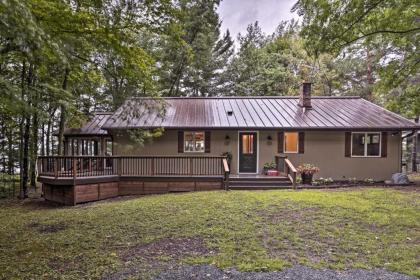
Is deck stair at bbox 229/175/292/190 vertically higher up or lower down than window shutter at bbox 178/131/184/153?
lower down

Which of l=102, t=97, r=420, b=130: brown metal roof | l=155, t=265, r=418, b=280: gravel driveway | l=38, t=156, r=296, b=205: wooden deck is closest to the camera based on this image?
l=155, t=265, r=418, b=280: gravel driveway

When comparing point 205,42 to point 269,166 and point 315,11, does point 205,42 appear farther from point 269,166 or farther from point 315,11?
point 315,11

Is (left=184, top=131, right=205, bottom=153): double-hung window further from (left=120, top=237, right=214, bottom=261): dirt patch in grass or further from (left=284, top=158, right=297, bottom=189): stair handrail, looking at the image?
(left=120, top=237, right=214, bottom=261): dirt patch in grass

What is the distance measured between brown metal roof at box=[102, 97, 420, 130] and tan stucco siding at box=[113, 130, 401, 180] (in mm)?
573

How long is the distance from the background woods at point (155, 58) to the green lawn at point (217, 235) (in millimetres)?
2638

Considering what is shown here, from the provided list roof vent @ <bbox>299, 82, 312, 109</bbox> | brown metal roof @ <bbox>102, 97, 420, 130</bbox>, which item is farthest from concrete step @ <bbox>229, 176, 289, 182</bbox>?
roof vent @ <bbox>299, 82, 312, 109</bbox>

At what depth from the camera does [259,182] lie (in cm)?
1122

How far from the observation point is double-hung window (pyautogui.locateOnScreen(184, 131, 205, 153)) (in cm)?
1284

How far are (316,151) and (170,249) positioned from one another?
9623 mm

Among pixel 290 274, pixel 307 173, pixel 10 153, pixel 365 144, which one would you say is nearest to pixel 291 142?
pixel 307 173

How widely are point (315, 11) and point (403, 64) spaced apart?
18.1 feet

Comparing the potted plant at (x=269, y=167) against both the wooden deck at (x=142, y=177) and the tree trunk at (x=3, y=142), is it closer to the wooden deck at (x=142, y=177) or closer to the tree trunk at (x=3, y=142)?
the wooden deck at (x=142, y=177)

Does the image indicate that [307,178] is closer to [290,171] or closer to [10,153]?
[290,171]

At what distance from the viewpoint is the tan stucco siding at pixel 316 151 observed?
12492mm
